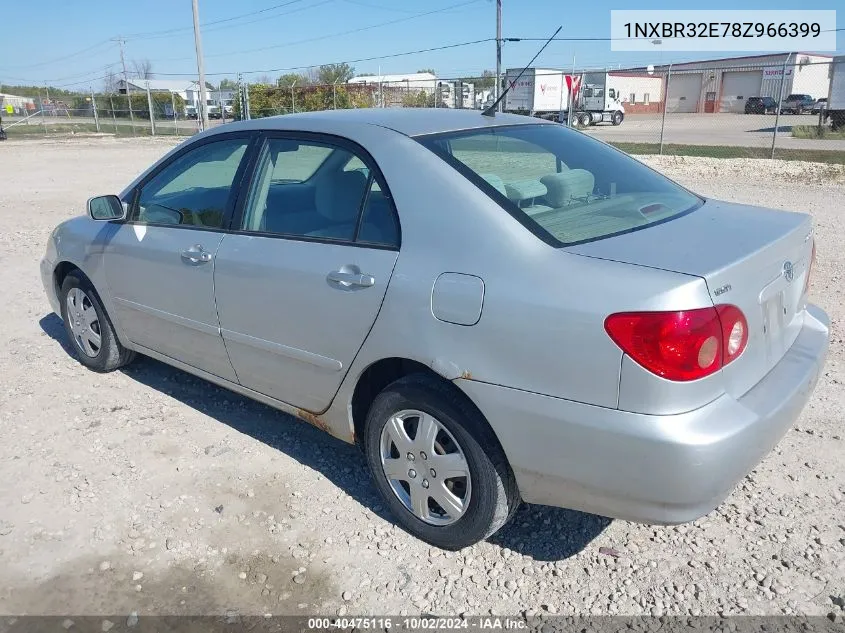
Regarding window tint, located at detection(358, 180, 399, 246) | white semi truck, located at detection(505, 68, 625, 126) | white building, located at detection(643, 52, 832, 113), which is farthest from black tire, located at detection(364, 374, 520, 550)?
white building, located at detection(643, 52, 832, 113)

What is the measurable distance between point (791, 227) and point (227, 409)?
3165 mm

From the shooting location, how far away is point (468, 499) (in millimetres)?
2768

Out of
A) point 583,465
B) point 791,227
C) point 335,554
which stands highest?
point 791,227

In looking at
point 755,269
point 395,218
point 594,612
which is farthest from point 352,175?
point 594,612

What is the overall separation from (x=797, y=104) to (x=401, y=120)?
163ft

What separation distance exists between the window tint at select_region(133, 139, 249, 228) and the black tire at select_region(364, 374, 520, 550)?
4.67ft

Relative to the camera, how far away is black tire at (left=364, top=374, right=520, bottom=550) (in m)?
2.63

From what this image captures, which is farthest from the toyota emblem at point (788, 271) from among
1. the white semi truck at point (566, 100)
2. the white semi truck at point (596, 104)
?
the white semi truck at point (596, 104)

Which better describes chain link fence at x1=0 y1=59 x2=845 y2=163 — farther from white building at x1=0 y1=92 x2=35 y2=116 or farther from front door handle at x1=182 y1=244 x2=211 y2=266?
front door handle at x1=182 y1=244 x2=211 y2=266

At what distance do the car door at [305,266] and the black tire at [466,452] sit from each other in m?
0.28

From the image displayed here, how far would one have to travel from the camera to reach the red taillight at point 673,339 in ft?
7.20

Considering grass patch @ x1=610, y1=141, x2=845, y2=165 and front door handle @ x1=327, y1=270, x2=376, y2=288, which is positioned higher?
front door handle @ x1=327, y1=270, x2=376, y2=288

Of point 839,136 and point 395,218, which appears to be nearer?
point 395,218

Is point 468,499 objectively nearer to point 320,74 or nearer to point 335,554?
point 335,554
